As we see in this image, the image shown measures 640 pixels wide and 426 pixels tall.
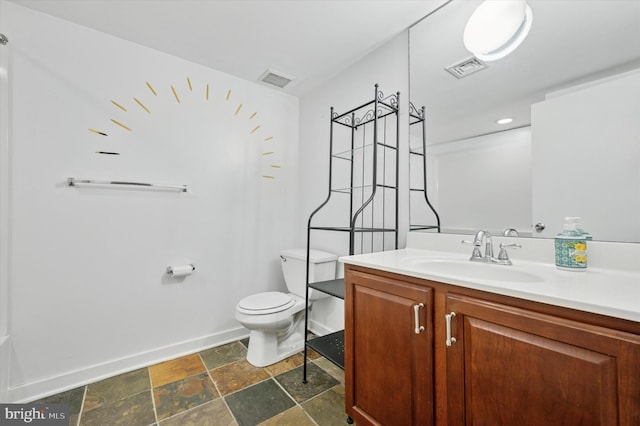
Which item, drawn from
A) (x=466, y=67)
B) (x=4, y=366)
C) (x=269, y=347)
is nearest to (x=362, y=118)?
(x=466, y=67)

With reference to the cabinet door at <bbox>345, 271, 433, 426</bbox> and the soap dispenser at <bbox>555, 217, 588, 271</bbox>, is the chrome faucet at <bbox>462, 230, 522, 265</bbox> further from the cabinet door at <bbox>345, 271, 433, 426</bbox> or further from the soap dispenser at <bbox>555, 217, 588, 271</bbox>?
the cabinet door at <bbox>345, 271, 433, 426</bbox>

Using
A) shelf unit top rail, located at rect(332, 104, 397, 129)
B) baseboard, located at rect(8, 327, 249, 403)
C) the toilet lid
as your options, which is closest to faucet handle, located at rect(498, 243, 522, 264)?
shelf unit top rail, located at rect(332, 104, 397, 129)

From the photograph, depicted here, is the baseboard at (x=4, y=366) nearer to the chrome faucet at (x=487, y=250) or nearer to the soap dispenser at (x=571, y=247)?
the chrome faucet at (x=487, y=250)

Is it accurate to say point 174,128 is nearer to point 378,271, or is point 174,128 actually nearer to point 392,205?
point 392,205

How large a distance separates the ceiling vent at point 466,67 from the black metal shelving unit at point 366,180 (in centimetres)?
34

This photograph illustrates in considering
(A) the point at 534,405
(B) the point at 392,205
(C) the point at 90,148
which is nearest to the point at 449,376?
(A) the point at 534,405

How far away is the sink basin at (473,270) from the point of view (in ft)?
3.28

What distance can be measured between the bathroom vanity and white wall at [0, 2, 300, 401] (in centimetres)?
136

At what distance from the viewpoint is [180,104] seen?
2.01 m

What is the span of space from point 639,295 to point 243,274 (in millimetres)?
2232

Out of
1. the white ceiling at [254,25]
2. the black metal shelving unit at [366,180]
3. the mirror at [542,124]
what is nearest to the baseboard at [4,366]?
the black metal shelving unit at [366,180]

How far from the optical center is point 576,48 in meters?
1.09

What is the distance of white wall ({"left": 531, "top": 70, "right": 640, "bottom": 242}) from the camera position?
0.95 metres

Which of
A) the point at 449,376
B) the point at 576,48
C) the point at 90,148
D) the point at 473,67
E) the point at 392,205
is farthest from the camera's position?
the point at 392,205
